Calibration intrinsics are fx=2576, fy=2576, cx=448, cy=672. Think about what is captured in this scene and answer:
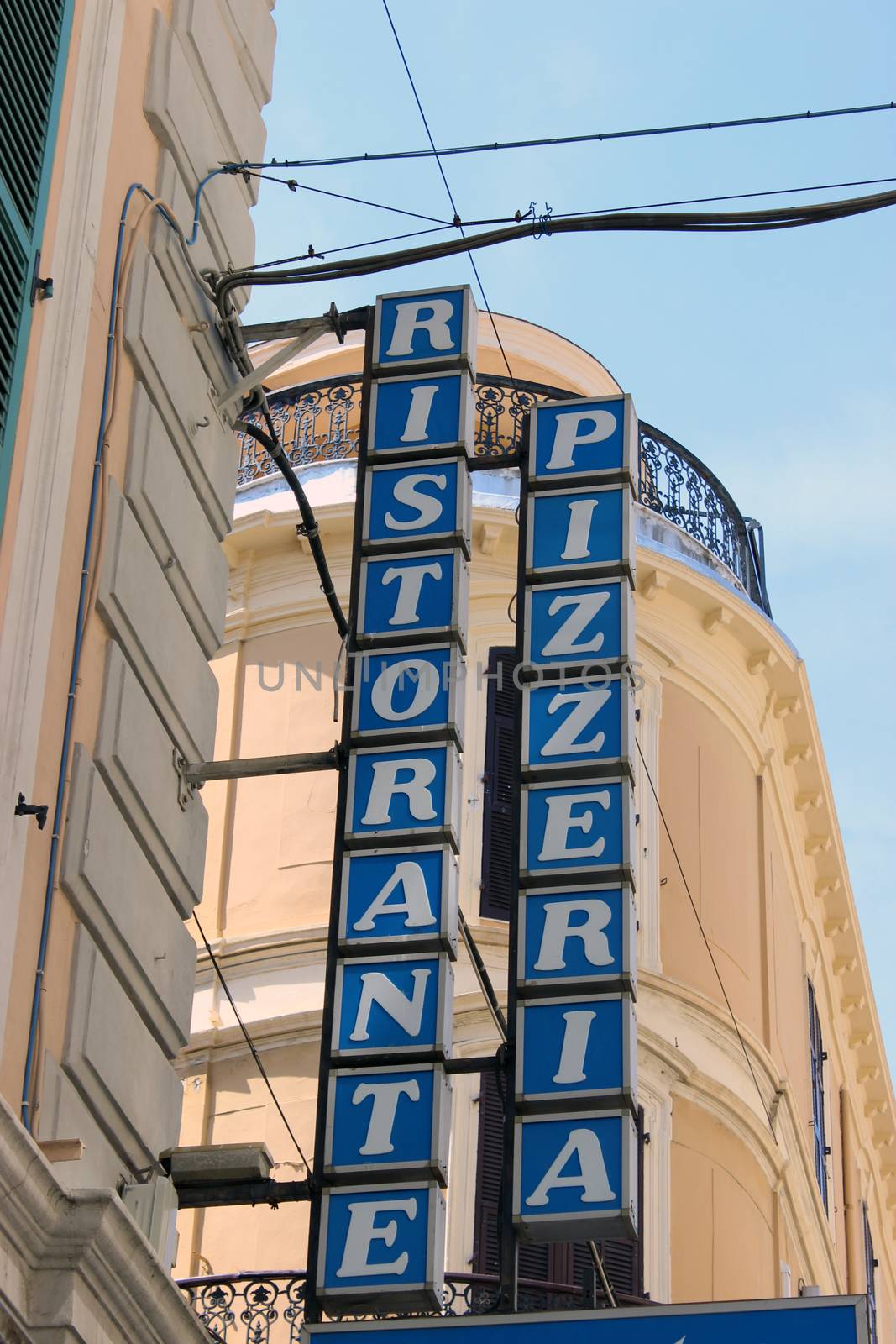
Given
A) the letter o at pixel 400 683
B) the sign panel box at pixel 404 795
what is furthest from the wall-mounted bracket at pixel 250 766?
the letter o at pixel 400 683

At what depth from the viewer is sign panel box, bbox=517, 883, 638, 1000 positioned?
39.6 feet

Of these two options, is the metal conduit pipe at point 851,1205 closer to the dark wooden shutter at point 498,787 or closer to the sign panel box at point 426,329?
the dark wooden shutter at point 498,787

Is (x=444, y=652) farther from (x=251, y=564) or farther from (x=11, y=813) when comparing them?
(x=251, y=564)

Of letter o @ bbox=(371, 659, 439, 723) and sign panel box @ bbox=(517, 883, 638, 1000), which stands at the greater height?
letter o @ bbox=(371, 659, 439, 723)

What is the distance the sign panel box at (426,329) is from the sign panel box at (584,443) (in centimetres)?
53

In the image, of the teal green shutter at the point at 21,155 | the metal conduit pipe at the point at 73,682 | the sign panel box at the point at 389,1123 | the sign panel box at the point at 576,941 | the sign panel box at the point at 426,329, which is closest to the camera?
the metal conduit pipe at the point at 73,682

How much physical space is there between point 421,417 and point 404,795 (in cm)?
240

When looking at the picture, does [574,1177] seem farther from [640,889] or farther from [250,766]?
[640,889]

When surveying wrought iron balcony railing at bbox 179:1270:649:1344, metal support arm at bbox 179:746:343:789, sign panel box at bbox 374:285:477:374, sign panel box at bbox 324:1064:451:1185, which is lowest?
sign panel box at bbox 324:1064:451:1185

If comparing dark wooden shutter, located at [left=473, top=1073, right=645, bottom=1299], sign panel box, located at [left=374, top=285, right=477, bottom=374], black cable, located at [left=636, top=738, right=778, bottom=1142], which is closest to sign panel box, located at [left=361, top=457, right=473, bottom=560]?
sign panel box, located at [left=374, top=285, right=477, bottom=374]

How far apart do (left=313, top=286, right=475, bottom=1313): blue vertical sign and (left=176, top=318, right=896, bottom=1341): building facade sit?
482 cm

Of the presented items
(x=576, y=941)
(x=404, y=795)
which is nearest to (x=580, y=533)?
(x=404, y=795)

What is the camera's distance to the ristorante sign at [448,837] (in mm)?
11516

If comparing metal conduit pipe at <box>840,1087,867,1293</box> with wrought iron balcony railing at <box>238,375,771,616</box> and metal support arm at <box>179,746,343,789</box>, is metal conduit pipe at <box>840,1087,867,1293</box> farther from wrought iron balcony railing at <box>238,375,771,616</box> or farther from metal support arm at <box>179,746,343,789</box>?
metal support arm at <box>179,746,343,789</box>
